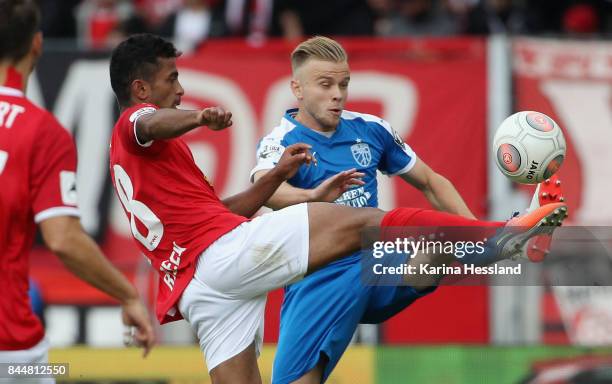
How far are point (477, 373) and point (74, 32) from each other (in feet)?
23.4

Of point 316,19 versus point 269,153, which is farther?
point 316,19

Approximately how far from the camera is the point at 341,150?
715 cm

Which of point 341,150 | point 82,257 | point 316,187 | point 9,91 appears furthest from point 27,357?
point 341,150

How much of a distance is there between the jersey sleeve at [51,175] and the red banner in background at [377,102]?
22.2 feet

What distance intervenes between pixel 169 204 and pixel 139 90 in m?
0.68

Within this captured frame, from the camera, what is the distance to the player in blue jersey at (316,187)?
277 inches

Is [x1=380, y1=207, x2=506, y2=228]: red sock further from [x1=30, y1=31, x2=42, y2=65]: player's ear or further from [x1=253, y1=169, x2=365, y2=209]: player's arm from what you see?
[x1=30, y1=31, x2=42, y2=65]: player's ear

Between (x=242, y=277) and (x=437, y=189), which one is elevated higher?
(x=437, y=189)

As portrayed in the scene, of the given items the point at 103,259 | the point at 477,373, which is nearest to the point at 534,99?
the point at 477,373

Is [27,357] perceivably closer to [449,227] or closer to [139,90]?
[139,90]

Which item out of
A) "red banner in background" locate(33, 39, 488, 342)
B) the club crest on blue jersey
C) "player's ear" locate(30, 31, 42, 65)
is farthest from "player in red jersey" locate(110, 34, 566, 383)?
"red banner in background" locate(33, 39, 488, 342)

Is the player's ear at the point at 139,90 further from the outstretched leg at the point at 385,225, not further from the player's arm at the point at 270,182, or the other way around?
the outstretched leg at the point at 385,225

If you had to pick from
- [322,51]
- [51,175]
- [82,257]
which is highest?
[322,51]

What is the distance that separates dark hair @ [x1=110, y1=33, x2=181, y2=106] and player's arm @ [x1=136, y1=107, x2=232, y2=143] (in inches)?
21.3
